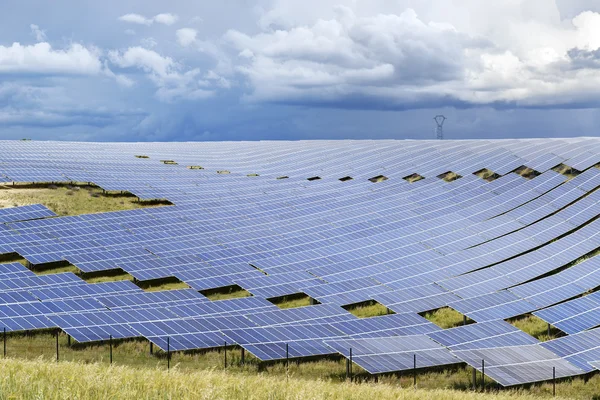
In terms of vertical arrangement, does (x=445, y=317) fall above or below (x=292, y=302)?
below

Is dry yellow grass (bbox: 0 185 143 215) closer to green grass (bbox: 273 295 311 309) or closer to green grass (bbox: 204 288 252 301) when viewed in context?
green grass (bbox: 204 288 252 301)

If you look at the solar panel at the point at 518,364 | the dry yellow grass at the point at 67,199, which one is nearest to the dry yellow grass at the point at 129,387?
the solar panel at the point at 518,364

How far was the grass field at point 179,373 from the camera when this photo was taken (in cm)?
1822

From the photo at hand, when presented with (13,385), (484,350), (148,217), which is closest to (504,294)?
(484,350)

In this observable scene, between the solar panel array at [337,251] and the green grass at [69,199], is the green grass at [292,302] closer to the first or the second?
the solar panel array at [337,251]

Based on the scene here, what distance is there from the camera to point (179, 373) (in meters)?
21.1

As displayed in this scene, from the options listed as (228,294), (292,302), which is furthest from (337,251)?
(228,294)

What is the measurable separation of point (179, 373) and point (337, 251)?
42833 mm

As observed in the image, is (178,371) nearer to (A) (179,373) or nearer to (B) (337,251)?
(A) (179,373)

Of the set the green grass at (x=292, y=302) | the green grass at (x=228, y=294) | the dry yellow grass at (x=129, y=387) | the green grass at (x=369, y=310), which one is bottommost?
the green grass at (x=369, y=310)

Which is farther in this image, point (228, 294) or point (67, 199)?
point (67, 199)

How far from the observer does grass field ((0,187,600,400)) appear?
18219mm

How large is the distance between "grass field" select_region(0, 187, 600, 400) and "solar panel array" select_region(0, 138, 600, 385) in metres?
0.89

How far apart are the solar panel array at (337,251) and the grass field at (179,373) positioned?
889 mm
